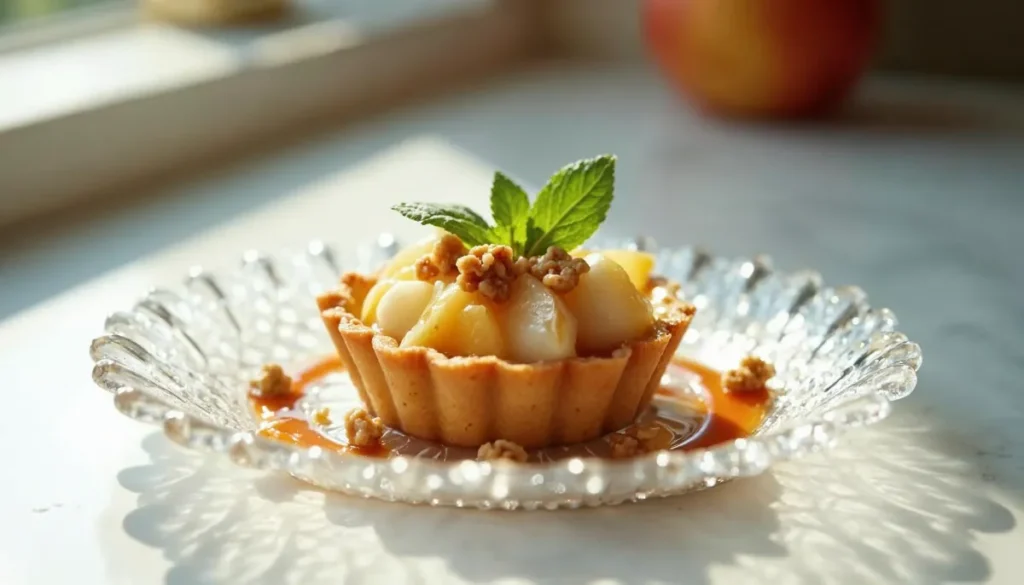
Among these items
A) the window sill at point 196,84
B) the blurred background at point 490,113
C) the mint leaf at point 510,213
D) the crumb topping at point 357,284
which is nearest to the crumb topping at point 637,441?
the mint leaf at point 510,213

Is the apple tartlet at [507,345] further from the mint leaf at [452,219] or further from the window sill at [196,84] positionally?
the window sill at [196,84]

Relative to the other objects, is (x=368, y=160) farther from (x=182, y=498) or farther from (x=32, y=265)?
(x=182, y=498)

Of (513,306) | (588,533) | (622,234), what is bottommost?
(588,533)

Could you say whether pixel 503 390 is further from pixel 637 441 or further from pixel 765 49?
pixel 765 49

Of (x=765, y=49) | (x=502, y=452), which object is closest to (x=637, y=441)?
(x=502, y=452)

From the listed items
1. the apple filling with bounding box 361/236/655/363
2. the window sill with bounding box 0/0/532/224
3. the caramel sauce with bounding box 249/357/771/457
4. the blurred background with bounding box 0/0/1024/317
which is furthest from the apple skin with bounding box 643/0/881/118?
the apple filling with bounding box 361/236/655/363

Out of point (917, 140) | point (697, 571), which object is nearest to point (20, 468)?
point (697, 571)
